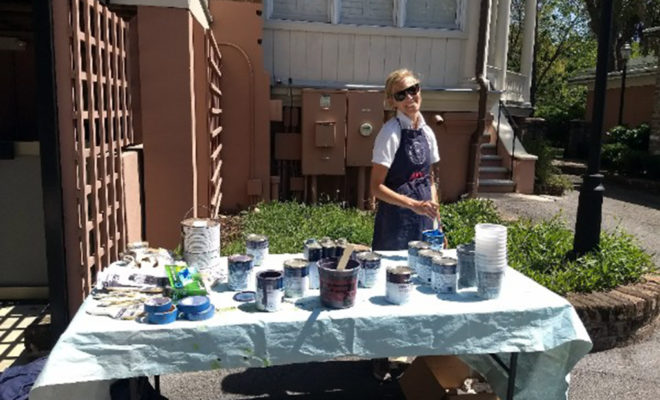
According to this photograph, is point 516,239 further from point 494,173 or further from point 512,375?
point 494,173

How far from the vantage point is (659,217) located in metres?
9.01

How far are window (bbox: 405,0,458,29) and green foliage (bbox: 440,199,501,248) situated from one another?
9.57 feet

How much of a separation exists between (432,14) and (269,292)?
6.90m

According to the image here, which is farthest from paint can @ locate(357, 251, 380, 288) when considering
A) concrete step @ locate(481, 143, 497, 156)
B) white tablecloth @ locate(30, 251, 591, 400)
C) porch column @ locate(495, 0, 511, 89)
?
porch column @ locate(495, 0, 511, 89)

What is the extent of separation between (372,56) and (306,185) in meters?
2.08

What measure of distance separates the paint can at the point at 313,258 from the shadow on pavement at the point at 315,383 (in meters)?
1.25

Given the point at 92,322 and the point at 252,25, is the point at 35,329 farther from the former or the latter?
the point at 252,25

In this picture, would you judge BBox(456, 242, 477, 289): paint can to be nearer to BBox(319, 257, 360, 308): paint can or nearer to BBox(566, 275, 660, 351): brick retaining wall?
BBox(319, 257, 360, 308): paint can

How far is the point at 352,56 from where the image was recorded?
785cm

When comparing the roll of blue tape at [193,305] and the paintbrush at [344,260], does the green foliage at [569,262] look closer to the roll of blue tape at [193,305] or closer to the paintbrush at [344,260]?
the paintbrush at [344,260]

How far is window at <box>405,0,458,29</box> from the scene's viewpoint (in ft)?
26.2

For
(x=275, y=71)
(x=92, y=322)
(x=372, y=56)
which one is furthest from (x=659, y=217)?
(x=92, y=322)

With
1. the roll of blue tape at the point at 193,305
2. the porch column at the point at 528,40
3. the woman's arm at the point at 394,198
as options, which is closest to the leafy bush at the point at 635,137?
the porch column at the point at 528,40

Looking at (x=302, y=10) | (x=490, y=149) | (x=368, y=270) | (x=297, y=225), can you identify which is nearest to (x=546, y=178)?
(x=490, y=149)
